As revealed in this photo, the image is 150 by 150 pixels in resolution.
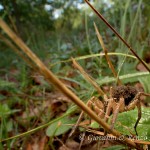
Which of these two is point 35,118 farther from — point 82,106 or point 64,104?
point 82,106

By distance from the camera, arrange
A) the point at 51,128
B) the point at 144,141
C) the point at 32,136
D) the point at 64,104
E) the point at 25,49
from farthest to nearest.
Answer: the point at 64,104 < the point at 32,136 < the point at 51,128 < the point at 144,141 < the point at 25,49

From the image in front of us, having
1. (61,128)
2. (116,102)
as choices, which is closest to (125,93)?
(116,102)

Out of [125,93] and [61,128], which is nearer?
[125,93]

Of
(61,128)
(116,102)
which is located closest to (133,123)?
(116,102)

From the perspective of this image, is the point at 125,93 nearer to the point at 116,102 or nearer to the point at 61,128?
the point at 116,102

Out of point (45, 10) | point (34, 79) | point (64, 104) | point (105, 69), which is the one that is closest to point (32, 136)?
point (64, 104)

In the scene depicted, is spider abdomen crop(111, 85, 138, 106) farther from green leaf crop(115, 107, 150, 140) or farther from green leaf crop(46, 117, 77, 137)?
green leaf crop(46, 117, 77, 137)

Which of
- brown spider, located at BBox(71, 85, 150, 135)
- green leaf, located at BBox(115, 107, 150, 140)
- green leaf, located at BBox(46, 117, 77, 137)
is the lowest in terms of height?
green leaf, located at BBox(46, 117, 77, 137)

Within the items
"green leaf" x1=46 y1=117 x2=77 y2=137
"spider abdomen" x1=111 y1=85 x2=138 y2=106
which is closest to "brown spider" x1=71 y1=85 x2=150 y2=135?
"spider abdomen" x1=111 y1=85 x2=138 y2=106

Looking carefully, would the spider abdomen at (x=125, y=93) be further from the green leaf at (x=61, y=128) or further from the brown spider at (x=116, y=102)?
the green leaf at (x=61, y=128)
